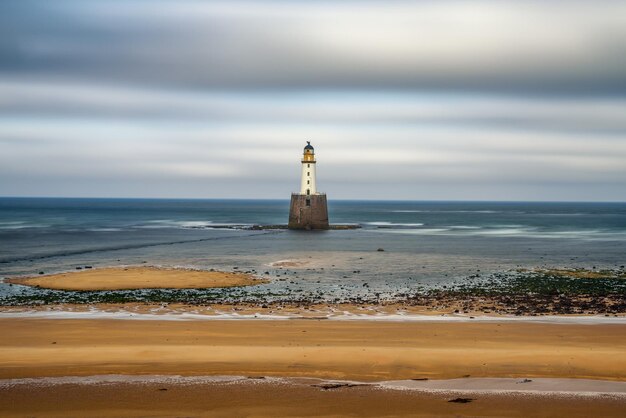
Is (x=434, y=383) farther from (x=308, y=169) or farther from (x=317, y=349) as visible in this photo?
(x=308, y=169)

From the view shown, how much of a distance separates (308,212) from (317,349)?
8369 cm

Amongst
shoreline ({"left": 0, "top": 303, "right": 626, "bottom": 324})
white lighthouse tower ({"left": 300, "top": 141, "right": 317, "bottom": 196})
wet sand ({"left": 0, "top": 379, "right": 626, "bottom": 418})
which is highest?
white lighthouse tower ({"left": 300, "top": 141, "right": 317, "bottom": 196})

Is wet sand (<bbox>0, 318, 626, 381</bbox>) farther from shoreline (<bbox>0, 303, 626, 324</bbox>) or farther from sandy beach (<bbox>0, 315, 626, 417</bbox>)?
shoreline (<bbox>0, 303, 626, 324</bbox>)

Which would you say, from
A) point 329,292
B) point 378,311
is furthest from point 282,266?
point 378,311

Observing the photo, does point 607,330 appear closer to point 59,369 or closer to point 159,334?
point 159,334

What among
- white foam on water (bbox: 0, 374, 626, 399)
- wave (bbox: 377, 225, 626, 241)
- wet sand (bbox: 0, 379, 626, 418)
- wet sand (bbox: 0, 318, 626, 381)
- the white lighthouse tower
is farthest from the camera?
the white lighthouse tower

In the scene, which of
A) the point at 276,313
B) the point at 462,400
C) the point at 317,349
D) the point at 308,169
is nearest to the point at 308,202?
the point at 308,169

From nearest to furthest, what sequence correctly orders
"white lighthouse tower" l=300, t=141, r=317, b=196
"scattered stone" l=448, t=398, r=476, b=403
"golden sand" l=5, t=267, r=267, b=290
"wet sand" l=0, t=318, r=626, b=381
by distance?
"scattered stone" l=448, t=398, r=476, b=403, "wet sand" l=0, t=318, r=626, b=381, "golden sand" l=5, t=267, r=267, b=290, "white lighthouse tower" l=300, t=141, r=317, b=196

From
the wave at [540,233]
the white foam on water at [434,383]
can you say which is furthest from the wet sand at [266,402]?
the wave at [540,233]

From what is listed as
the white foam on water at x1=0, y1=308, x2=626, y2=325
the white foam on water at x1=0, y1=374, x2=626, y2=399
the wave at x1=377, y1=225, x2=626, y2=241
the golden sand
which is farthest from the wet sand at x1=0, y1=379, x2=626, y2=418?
the wave at x1=377, y1=225, x2=626, y2=241

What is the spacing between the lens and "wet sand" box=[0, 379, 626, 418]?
40.1ft

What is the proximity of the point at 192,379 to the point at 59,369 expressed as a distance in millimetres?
Result: 3332

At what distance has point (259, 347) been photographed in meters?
17.8

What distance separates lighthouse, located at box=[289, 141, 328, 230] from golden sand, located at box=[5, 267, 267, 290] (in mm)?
56604
